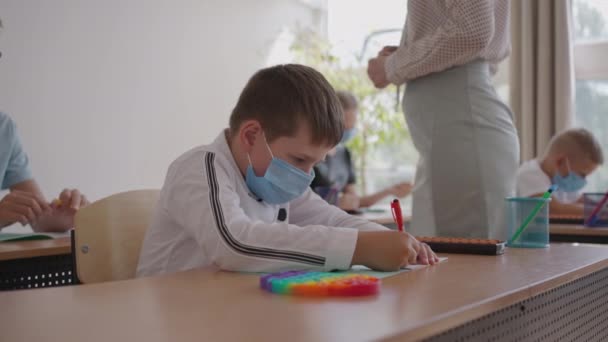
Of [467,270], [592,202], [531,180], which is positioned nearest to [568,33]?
[531,180]

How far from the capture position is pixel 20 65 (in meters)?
4.41

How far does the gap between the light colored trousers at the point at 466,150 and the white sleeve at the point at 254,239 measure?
785 millimetres

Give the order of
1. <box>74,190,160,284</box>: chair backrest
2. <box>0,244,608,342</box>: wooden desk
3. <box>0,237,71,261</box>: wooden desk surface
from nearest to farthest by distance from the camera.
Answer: <box>0,244,608,342</box>: wooden desk < <box>74,190,160,284</box>: chair backrest < <box>0,237,71,261</box>: wooden desk surface

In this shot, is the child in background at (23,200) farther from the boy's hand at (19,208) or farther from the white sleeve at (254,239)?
the white sleeve at (254,239)

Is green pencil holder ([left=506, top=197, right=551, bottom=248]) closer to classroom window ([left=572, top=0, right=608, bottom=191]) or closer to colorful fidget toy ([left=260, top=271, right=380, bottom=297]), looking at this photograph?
colorful fidget toy ([left=260, top=271, right=380, bottom=297])

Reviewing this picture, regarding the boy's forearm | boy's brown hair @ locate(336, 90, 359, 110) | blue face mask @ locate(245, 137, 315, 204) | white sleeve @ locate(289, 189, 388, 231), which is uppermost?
boy's brown hair @ locate(336, 90, 359, 110)

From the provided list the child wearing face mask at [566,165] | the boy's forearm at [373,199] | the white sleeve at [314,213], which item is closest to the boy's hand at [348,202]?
the boy's forearm at [373,199]

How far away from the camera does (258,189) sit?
1.63m

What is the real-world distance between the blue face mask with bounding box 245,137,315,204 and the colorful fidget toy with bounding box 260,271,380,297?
1.53 ft

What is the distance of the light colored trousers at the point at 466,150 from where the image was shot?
6.66 feet

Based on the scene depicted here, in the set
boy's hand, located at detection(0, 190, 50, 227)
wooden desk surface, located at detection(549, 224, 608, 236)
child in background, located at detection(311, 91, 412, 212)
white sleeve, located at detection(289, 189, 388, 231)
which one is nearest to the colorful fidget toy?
white sleeve, located at detection(289, 189, 388, 231)

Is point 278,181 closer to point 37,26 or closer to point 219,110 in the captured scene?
point 37,26

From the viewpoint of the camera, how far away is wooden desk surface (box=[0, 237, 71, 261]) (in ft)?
6.52

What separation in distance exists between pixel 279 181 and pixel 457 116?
701 mm
